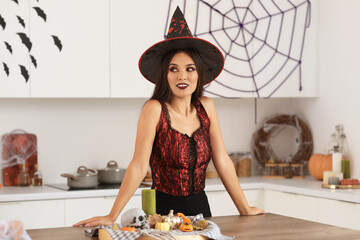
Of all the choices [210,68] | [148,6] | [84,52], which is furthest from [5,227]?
[148,6]

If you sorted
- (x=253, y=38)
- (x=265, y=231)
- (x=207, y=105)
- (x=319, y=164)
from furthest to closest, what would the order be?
1. (x=253, y=38)
2. (x=319, y=164)
3. (x=207, y=105)
4. (x=265, y=231)

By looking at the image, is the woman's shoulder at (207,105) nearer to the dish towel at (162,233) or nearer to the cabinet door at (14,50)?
the dish towel at (162,233)

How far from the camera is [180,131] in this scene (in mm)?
2301

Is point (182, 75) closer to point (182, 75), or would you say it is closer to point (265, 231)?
point (182, 75)

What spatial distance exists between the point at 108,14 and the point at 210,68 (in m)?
1.29

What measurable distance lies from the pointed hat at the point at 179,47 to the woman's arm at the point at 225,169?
152 mm

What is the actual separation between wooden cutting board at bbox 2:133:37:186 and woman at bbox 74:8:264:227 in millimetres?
1516

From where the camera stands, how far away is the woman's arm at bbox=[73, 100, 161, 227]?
211cm

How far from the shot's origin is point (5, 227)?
54.4 inches

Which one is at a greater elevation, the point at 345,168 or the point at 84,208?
the point at 345,168

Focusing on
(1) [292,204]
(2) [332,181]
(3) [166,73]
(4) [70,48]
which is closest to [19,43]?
(4) [70,48]

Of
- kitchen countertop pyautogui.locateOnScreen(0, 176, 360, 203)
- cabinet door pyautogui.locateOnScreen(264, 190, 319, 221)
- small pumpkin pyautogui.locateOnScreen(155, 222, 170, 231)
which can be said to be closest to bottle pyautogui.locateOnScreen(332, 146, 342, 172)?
kitchen countertop pyautogui.locateOnScreen(0, 176, 360, 203)

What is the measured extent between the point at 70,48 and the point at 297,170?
1740 mm

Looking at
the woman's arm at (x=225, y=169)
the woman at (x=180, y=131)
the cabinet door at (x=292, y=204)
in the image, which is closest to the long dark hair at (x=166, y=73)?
the woman at (x=180, y=131)
